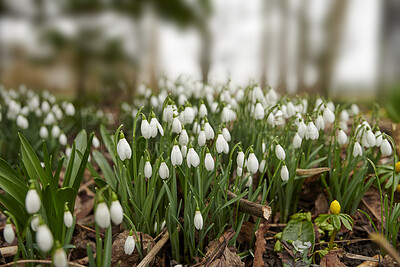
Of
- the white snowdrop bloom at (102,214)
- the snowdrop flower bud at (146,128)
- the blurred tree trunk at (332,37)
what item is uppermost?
the blurred tree trunk at (332,37)

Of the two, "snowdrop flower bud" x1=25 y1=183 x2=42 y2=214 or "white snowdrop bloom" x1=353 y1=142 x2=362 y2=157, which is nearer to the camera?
"snowdrop flower bud" x1=25 y1=183 x2=42 y2=214

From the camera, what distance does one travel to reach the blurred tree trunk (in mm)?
7395

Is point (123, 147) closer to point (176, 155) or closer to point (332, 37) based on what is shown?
point (176, 155)

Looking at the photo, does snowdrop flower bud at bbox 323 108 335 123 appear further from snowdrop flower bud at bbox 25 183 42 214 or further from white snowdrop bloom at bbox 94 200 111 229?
snowdrop flower bud at bbox 25 183 42 214

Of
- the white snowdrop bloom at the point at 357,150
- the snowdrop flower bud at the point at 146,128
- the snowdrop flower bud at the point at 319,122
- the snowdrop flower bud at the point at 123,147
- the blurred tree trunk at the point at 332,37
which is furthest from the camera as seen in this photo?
the blurred tree trunk at the point at 332,37

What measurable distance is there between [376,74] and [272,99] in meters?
5.80

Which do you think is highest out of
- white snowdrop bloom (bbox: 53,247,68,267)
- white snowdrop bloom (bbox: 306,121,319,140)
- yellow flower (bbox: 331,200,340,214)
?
white snowdrop bloom (bbox: 306,121,319,140)

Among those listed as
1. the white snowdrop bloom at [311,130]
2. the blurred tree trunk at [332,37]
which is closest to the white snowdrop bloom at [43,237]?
the white snowdrop bloom at [311,130]

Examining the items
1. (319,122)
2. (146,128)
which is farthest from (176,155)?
(319,122)

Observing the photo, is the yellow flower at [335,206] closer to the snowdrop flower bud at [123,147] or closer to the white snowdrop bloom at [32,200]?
the snowdrop flower bud at [123,147]

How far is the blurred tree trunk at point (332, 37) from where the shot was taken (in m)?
7.39

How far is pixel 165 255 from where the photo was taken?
189 cm

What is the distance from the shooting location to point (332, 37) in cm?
750

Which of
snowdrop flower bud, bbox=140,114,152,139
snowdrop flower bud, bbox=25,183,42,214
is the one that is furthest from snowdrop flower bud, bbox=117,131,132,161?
snowdrop flower bud, bbox=25,183,42,214
